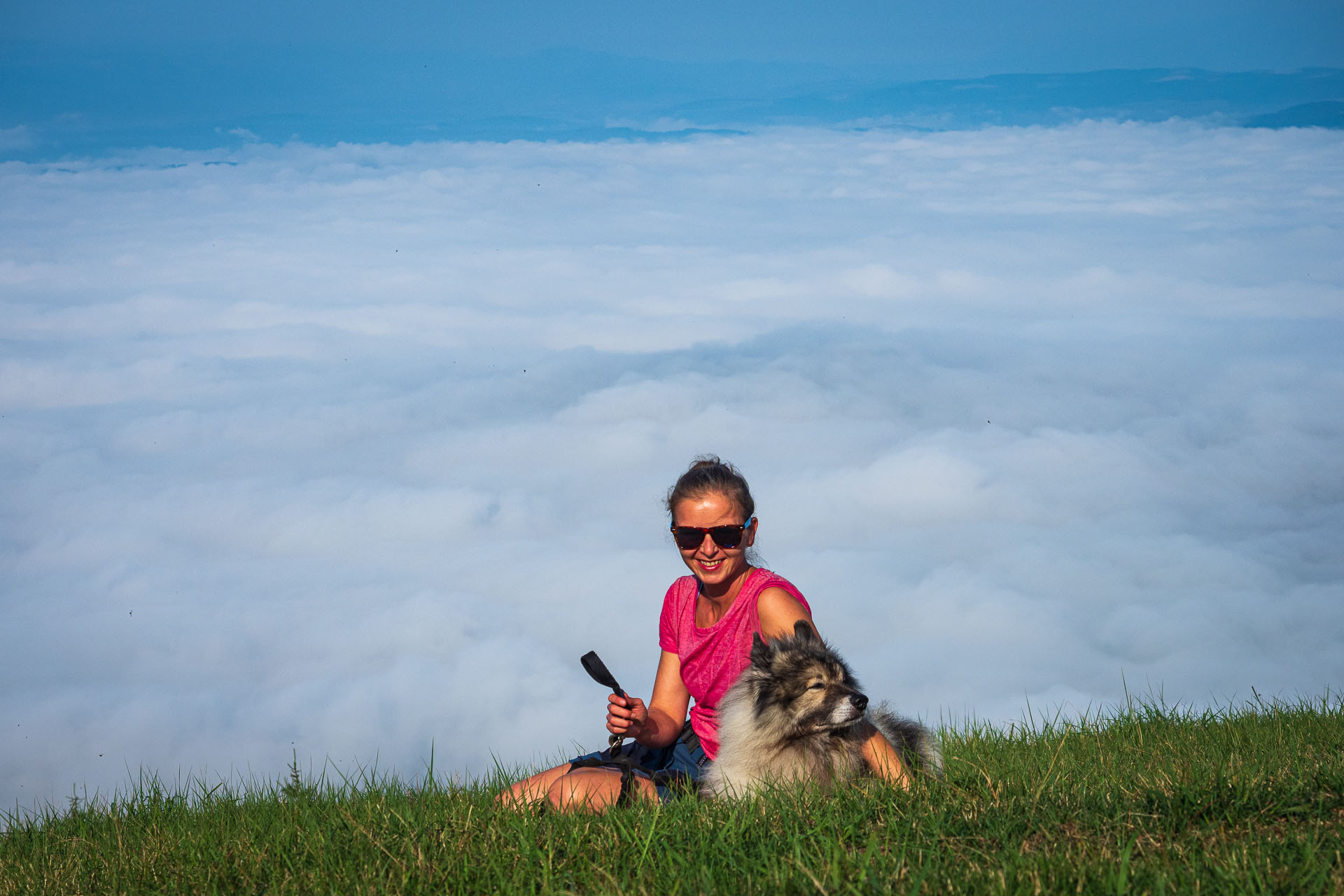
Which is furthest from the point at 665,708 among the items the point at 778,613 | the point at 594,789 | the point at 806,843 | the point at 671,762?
the point at 806,843

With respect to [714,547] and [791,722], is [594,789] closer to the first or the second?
[791,722]

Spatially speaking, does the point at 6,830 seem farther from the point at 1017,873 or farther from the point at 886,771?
the point at 1017,873

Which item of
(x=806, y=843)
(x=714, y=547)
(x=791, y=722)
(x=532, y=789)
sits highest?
(x=714, y=547)

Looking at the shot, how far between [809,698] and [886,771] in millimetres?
696

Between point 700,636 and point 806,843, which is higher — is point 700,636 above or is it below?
above

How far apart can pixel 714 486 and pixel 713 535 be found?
297 millimetres

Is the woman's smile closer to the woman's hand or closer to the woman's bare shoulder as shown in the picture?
the woman's bare shoulder

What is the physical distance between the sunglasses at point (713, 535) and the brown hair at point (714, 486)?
0.15 meters

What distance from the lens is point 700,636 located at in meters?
6.18

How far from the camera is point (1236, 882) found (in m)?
3.65

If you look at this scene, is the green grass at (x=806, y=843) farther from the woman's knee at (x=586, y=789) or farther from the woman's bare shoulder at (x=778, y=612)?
the woman's bare shoulder at (x=778, y=612)

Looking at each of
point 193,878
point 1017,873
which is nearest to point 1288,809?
point 1017,873

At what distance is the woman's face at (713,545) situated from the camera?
19.7 ft

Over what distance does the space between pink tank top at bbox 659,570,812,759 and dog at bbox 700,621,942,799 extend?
25 cm
